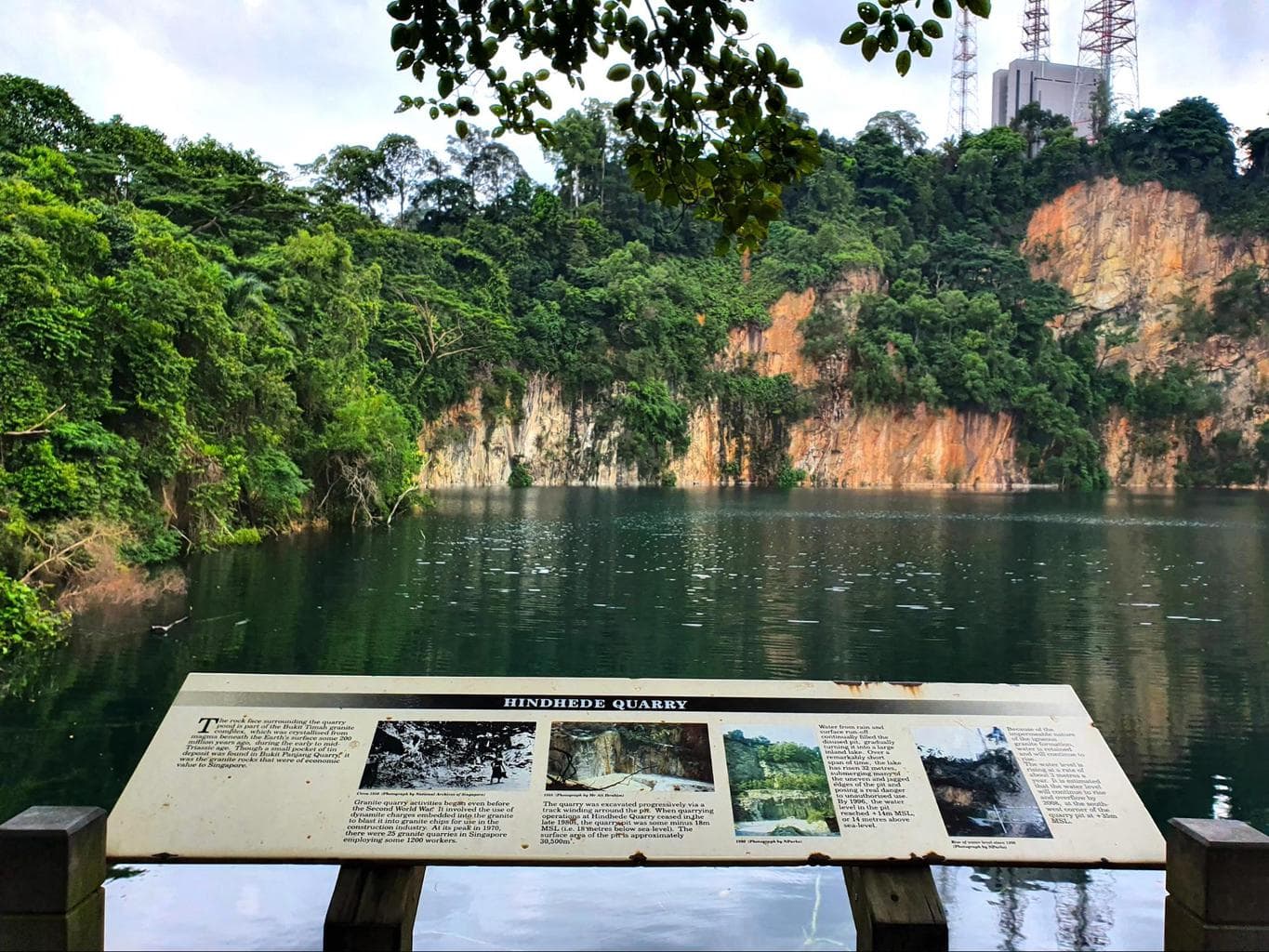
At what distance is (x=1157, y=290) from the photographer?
199 feet

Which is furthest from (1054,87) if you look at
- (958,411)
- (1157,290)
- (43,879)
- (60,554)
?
(43,879)

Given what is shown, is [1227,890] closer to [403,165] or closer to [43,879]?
[43,879]

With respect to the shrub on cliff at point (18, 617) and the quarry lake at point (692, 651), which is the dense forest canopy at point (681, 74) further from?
the shrub on cliff at point (18, 617)

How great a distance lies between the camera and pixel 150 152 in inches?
1069

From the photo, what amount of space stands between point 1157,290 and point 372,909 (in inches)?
2620

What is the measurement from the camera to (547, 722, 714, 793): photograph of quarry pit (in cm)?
295

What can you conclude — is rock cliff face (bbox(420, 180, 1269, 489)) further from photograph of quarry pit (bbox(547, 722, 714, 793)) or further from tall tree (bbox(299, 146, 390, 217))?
photograph of quarry pit (bbox(547, 722, 714, 793))

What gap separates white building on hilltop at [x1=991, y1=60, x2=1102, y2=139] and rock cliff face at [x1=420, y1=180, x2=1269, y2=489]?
15139 mm

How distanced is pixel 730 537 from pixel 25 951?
22.5 meters

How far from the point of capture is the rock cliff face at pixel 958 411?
4991cm

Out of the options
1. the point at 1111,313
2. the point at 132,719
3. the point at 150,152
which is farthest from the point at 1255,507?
the point at 132,719

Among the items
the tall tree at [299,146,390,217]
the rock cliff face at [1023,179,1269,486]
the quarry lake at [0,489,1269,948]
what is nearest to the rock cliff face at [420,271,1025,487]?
the rock cliff face at [1023,179,1269,486]

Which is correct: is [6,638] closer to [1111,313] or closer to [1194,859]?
[1194,859]

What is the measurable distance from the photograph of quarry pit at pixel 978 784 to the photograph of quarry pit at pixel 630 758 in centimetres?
64
